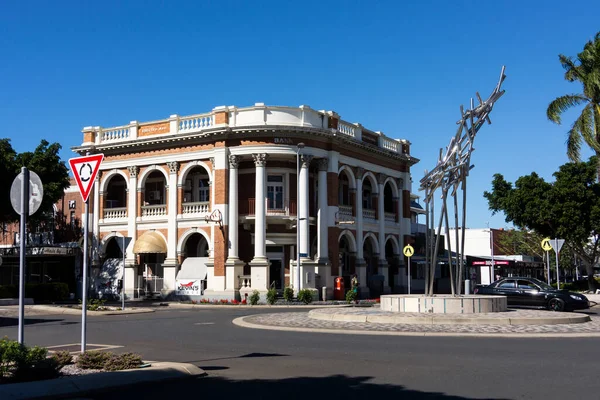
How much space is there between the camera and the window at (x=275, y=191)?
40406mm

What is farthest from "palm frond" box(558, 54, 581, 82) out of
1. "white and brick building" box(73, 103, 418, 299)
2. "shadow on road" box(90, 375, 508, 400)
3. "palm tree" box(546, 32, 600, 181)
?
"shadow on road" box(90, 375, 508, 400)

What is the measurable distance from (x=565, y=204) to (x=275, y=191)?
17707mm

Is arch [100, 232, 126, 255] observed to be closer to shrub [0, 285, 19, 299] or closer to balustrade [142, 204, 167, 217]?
balustrade [142, 204, 167, 217]

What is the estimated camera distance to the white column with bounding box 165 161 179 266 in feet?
136

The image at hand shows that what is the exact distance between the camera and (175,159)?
41812 mm

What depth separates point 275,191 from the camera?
4078 cm

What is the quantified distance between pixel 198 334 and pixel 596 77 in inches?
1101

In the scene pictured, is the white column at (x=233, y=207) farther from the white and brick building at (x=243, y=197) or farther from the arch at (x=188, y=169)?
the arch at (x=188, y=169)

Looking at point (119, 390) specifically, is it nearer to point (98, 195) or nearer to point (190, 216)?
point (190, 216)

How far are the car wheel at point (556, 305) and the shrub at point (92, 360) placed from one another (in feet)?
67.9

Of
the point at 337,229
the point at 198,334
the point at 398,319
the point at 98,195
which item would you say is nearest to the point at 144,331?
the point at 198,334

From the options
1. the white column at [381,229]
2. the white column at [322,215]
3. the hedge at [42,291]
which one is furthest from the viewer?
the white column at [381,229]

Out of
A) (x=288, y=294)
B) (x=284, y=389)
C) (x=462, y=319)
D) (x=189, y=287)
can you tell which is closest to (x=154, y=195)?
(x=189, y=287)

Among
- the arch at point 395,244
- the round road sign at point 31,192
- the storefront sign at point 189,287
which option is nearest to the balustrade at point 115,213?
the storefront sign at point 189,287
